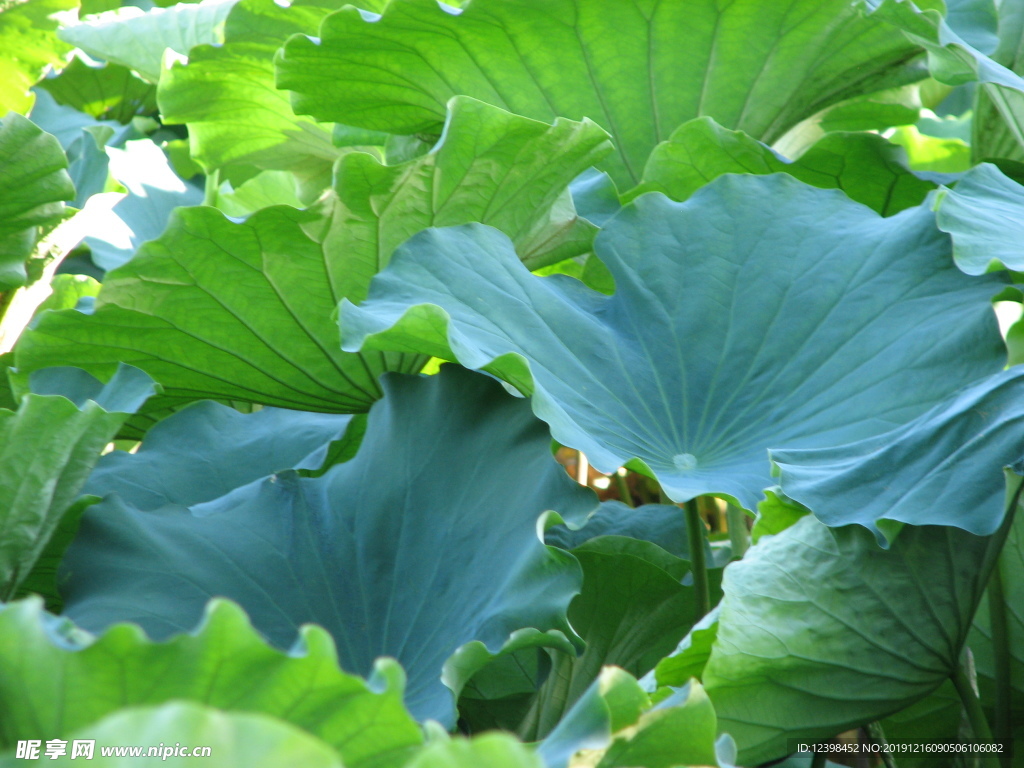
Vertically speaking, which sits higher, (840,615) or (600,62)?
(600,62)

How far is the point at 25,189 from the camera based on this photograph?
1006 mm

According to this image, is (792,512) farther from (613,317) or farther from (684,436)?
(613,317)

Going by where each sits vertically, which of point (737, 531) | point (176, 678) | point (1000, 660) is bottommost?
point (737, 531)

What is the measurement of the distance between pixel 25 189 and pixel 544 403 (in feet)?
2.04

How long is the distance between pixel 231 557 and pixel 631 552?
1.19ft

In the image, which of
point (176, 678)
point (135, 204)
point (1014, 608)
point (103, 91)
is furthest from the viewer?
point (103, 91)

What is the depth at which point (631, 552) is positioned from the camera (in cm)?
93

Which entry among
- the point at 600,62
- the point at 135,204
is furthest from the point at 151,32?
the point at 600,62

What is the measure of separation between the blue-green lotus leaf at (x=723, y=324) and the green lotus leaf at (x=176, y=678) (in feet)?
1.14

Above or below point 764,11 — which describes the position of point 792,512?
below

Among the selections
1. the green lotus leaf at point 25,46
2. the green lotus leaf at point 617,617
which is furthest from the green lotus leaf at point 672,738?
the green lotus leaf at point 25,46

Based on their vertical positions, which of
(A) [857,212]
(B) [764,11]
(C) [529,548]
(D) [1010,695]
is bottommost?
(D) [1010,695]

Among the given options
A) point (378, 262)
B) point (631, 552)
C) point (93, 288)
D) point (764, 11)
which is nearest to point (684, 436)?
point (631, 552)

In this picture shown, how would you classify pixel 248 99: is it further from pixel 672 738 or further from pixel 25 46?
pixel 672 738
